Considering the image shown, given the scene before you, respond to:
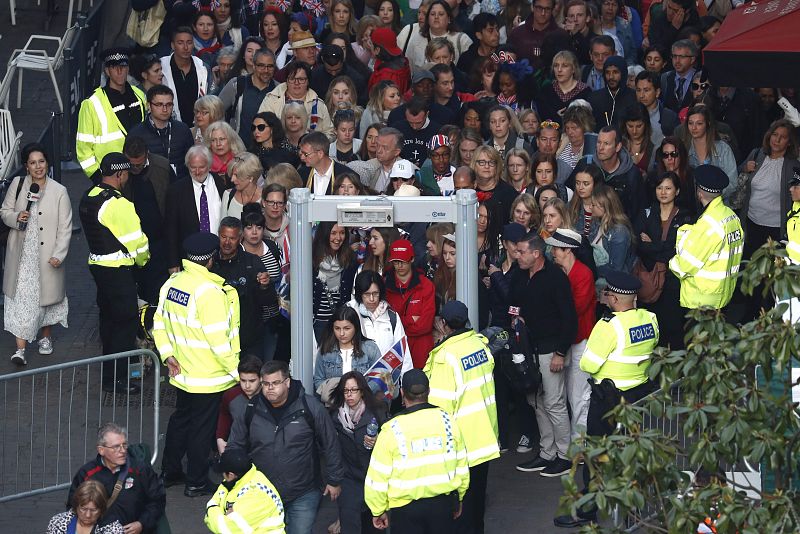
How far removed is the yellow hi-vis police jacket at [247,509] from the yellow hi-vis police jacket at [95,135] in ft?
18.9

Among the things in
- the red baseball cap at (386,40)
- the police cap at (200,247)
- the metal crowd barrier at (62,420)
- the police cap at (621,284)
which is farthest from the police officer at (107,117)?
the police cap at (621,284)

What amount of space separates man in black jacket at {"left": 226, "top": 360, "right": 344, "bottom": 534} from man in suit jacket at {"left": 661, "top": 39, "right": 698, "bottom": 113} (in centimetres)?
697

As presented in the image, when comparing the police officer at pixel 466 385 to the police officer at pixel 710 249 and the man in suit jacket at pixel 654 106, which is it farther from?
the man in suit jacket at pixel 654 106

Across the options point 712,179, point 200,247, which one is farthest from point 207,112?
point 712,179

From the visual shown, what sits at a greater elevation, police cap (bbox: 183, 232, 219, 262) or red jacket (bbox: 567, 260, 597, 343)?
police cap (bbox: 183, 232, 219, 262)

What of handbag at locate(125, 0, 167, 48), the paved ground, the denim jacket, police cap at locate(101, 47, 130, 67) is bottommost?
the paved ground

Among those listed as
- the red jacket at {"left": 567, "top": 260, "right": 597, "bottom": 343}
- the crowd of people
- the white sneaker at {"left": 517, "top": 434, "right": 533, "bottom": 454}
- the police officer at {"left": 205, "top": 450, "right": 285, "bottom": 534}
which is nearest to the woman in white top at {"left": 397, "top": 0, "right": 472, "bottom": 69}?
the crowd of people

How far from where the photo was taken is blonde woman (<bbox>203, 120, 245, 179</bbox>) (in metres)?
14.4

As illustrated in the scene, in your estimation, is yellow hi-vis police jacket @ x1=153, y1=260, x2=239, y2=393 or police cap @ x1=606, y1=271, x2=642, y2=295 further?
yellow hi-vis police jacket @ x1=153, y1=260, x2=239, y2=393

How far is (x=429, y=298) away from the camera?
1272 centimetres

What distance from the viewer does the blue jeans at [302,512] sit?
11.1m

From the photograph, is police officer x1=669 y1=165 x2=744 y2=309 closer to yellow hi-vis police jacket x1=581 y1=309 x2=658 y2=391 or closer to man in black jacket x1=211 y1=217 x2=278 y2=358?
yellow hi-vis police jacket x1=581 y1=309 x2=658 y2=391

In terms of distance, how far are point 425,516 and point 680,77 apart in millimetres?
7597

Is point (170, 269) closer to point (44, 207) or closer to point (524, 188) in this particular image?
point (44, 207)
